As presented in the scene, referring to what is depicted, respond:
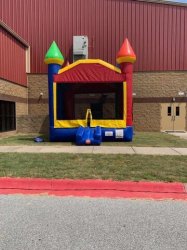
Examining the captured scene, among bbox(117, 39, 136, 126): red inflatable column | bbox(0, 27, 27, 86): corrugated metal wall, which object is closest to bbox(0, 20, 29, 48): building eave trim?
bbox(0, 27, 27, 86): corrugated metal wall

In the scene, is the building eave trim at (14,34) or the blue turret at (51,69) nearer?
the blue turret at (51,69)

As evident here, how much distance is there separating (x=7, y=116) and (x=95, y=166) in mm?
10540

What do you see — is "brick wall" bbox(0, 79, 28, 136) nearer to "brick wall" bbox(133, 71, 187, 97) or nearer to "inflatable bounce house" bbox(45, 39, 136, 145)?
"inflatable bounce house" bbox(45, 39, 136, 145)

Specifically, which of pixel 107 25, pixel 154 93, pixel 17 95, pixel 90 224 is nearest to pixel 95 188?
pixel 90 224

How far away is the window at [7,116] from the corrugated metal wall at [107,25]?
466 cm

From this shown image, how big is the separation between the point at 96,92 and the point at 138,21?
782 cm

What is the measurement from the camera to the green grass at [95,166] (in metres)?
6.34

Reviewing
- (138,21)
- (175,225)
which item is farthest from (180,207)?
(138,21)

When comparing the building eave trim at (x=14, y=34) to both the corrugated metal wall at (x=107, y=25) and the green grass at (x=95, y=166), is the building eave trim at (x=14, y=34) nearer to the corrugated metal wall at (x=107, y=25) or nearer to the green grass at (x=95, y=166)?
the corrugated metal wall at (x=107, y=25)

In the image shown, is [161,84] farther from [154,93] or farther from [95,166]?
[95,166]

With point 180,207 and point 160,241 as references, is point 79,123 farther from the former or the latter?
point 160,241

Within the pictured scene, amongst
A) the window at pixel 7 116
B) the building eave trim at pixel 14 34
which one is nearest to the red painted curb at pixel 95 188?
the window at pixel 7 116

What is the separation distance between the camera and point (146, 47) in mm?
20328

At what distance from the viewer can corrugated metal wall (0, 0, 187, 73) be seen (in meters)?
20.2
